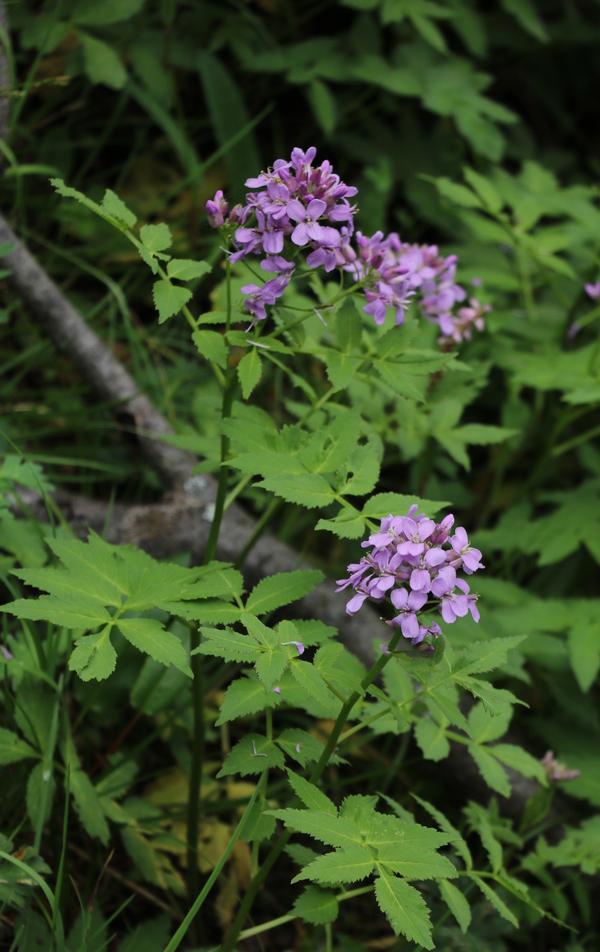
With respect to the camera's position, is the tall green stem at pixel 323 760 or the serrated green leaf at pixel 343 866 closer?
the serrated green leaf at pixel 343 866

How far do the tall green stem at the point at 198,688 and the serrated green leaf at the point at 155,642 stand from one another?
148 millimetres

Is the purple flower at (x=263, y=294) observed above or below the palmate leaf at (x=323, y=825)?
above

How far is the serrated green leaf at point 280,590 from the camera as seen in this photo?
5.99 ft

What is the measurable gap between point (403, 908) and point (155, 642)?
0.56 m

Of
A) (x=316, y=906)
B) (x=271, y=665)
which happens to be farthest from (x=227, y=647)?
(x=316, y=906)

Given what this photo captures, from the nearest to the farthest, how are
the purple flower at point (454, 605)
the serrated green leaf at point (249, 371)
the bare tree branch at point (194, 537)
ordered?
the purple flower at point (454, 605) < the serrated green leaf at point (249, 371) < the bare tree branch at point (194, 537)

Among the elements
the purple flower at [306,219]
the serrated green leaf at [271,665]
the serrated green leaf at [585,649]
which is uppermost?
the purple flower at [306,219]

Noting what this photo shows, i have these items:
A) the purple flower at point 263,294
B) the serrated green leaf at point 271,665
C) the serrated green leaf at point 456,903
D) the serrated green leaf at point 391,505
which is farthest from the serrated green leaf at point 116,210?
the serrated green leaf at point 456,903

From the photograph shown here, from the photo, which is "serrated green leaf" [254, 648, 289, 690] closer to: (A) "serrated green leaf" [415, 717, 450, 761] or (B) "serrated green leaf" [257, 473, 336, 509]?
(B) "serrated green leaf" [257, 473, 336, 509]

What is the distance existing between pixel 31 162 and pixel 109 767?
224 centimetres

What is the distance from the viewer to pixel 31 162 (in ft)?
11.9

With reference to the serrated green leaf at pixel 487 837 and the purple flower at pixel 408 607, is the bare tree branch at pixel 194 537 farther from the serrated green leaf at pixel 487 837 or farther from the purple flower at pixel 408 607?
the purple flower at pixel 408 607

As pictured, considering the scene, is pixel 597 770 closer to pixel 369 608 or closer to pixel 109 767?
pixel 369 608

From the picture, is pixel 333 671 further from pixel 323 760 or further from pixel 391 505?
pixel 391 505
